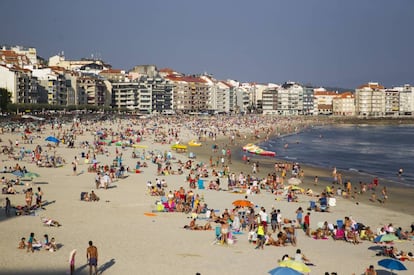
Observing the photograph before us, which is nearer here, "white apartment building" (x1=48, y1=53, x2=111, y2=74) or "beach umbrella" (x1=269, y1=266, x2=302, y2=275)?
"beach umbrella" (x1=269, y1=266, x2=302, y2=275)

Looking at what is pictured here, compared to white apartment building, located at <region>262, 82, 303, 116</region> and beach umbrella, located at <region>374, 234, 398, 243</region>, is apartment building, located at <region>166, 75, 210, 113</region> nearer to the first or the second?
white apartment building, located at <region>262, 82, 303, 116</region>

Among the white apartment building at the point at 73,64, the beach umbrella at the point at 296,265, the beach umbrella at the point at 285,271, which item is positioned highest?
the white apartment building at the point at 73,64

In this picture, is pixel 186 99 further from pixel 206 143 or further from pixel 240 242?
pixel 240 242

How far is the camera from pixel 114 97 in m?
110

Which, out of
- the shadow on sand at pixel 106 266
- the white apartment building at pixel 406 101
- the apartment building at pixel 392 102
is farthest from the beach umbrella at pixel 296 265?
the white apartment building at pixel 406 101

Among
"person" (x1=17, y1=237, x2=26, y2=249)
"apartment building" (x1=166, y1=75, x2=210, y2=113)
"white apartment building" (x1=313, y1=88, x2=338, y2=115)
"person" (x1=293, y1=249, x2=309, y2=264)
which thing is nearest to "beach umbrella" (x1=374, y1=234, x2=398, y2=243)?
"person" (x1=293, y1=249, x2=309, y2=264)

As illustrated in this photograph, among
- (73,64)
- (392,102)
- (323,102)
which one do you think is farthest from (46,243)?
(323,102)

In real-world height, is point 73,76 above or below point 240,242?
above

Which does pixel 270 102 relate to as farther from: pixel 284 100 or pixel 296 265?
pixel 296 265

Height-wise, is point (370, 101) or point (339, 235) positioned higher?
point (370, 101)

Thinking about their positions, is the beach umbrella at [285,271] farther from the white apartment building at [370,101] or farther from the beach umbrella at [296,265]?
the white apartment building at [370,101]

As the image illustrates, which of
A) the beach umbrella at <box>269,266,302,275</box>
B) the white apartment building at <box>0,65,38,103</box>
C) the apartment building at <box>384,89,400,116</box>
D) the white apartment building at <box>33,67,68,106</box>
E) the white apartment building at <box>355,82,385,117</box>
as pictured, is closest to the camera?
the beach umbrella at <box>269,266,302,275</box>

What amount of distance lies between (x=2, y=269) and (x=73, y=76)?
8788cm

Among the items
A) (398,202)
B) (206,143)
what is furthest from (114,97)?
(398,202)
